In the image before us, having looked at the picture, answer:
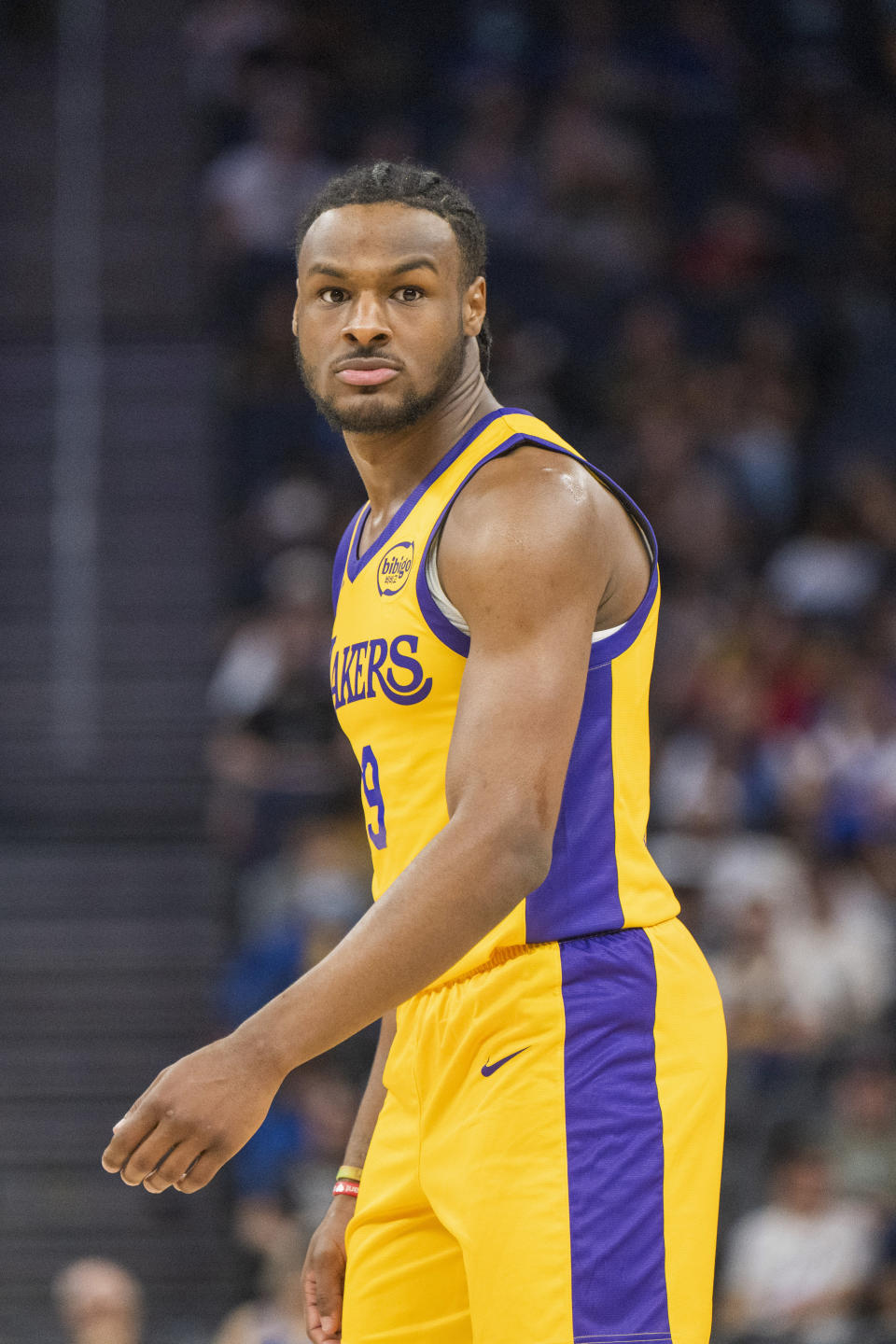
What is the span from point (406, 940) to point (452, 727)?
51 centimetres

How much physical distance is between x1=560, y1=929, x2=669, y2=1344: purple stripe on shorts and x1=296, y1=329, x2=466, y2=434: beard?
0.90 m

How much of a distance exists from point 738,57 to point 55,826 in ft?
24.3

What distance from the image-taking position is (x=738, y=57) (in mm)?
13445

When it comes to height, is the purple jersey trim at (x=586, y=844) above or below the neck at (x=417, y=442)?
below

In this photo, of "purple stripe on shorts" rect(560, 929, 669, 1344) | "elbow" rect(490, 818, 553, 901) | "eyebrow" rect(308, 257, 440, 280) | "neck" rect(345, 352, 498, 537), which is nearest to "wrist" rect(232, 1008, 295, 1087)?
"elbow" rect(490, 818, 553, 901)

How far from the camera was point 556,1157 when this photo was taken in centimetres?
276

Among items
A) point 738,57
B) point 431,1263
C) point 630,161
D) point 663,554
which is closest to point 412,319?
point 431,1263

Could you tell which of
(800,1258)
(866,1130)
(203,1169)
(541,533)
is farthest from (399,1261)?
A: (866,1130)

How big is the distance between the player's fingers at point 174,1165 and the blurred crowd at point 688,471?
461 centimetres

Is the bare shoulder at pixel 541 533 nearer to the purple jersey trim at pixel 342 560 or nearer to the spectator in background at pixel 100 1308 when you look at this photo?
the purple jersey trim at pixel 342 560

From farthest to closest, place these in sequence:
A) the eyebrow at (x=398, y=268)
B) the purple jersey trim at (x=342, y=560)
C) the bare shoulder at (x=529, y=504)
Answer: the purple jersey trim at (x=342, y=560), the eyebrow at (x=398, y=268), the bare shoulder at (x=529, y=504)

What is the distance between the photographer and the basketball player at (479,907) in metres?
2.60

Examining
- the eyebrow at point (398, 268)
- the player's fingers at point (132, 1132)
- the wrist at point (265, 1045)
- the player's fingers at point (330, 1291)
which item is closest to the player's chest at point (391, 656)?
the eyebrow at point (398, 268)

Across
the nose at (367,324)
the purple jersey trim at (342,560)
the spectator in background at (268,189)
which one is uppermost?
the spectator in background at (268,189)
